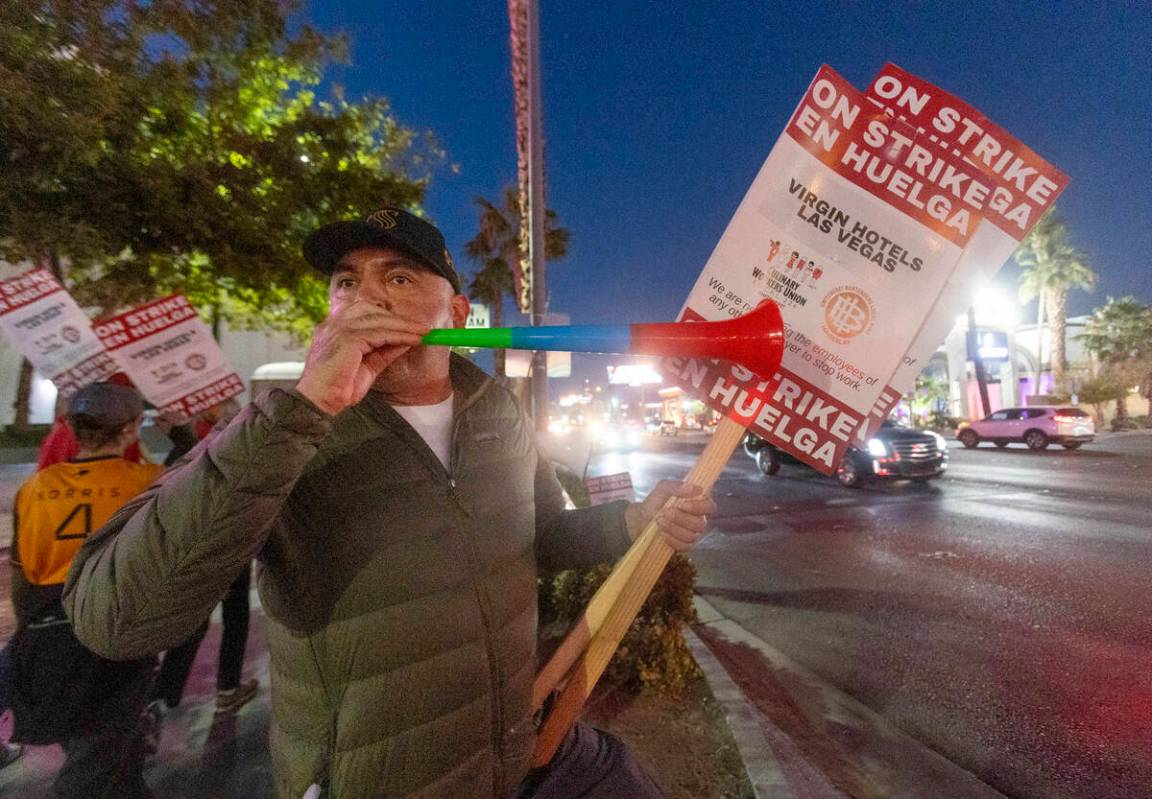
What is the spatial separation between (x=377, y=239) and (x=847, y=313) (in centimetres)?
126

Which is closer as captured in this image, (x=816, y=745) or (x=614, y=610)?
(x=614, y=610)

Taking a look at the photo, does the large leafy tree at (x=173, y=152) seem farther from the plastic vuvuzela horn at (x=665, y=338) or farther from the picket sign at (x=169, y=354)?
the plastic vuvuzela horn at (x=665, y=338)

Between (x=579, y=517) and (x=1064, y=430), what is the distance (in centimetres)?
2626

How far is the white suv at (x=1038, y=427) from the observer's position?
21281 millimetres

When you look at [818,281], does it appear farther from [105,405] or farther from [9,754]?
[9,754]

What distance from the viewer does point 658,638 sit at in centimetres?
384

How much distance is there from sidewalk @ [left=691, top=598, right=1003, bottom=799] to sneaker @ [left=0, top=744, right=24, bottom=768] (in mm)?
3926

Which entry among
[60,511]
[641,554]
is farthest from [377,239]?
[60,511]

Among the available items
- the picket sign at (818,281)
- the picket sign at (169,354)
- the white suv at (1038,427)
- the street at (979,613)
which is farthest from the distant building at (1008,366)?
the picket sign at (169,354)

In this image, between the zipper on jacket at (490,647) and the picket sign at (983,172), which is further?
the picket sign at (983,172)

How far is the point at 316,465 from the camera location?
4.22 ft

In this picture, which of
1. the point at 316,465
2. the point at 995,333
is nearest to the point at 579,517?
the point at 316,465

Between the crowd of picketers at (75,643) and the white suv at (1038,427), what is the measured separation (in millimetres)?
26882

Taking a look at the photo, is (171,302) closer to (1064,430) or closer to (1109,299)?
(1064,430)
